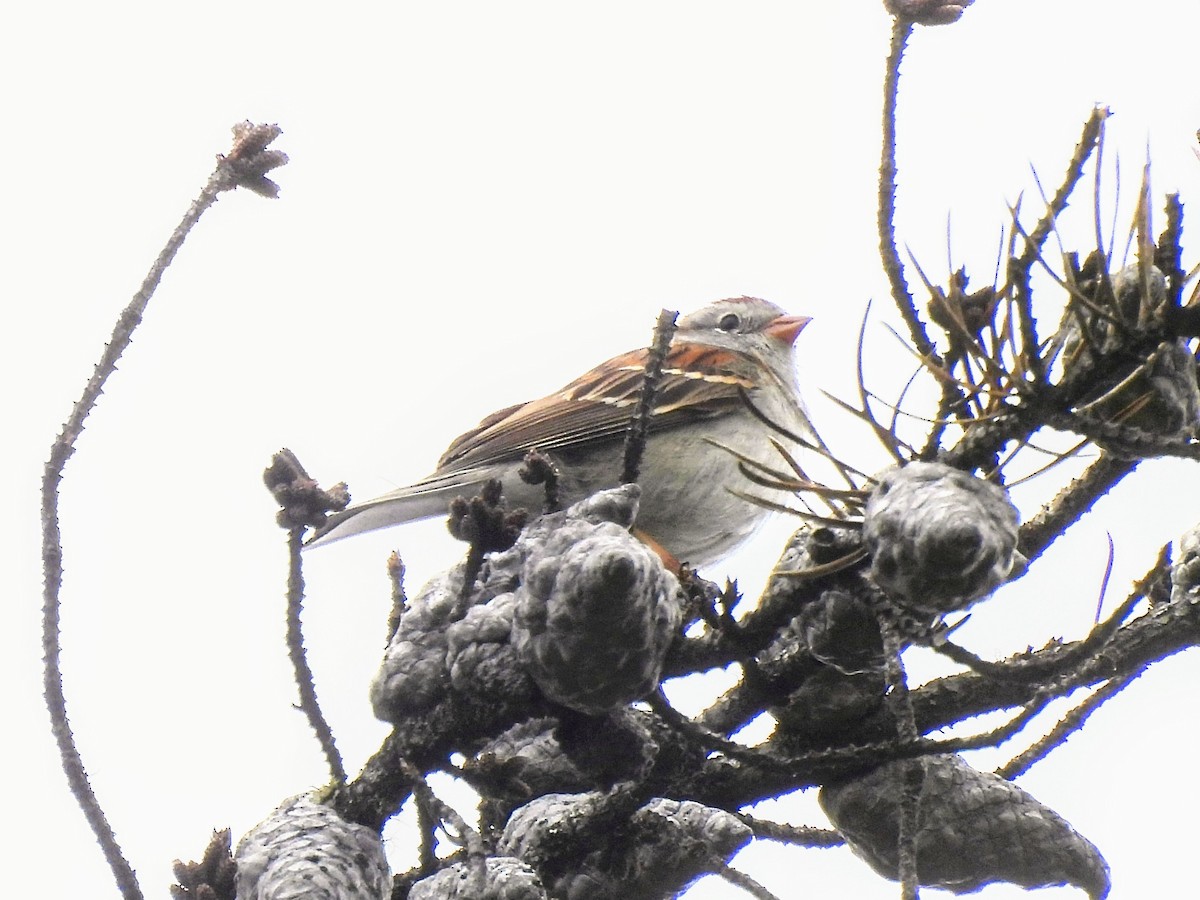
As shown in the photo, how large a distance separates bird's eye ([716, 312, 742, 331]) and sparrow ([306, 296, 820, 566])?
42.9 inches

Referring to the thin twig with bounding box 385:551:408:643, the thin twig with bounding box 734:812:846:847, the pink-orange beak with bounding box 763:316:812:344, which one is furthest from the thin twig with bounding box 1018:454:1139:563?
the pink-orange beak with bounding box 763:316:812:344

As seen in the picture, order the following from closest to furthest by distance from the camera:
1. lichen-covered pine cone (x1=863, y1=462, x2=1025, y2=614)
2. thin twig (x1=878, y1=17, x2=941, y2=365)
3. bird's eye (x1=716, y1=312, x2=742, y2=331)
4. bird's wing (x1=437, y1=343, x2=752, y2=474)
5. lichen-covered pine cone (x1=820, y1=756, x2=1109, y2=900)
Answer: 1. lichen-covered pine cone (x1=863, y1=462, x2=1025, y2=614)
2. thin twig (x1=878, y1=17, x2=941, y2=365)
3. lichen-covered pine cone (x1=820, y1=756, x2=1109, y2=900)
4. bird's wing (x1=437, y1=343, x2=752, y2=474)
5. bird's eye (x1=716, y1=312, x2=742, y2=331)

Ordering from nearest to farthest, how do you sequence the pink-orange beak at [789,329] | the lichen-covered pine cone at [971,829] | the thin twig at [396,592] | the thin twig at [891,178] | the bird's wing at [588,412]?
the thin twig at [891,178] → the lichen-covered pine cone at [971,829] → the thin twig at [396,592] → the bird's wing at [588,412] → the pink-orange beak at [789,329]

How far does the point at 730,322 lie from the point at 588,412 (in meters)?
1.91

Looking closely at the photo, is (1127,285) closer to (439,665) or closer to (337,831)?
(439,665)

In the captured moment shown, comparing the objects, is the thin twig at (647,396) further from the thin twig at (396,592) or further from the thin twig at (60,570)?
the thin twig at (60,570)

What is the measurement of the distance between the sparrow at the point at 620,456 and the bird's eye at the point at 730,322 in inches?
42.9

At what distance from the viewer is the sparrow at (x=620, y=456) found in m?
4.49

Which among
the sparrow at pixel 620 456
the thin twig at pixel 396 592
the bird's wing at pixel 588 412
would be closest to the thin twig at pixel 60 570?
the thin twig at pixel 396 592

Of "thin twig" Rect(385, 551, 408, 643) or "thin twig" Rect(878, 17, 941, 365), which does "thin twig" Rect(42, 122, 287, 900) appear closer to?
"thin twig" Rect(385, 551, 408, 643)

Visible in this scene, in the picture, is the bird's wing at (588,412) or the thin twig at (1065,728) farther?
the bird's wing at (588,412)

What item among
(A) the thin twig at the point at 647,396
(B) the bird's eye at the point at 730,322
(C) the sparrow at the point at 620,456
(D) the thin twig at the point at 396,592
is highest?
(B) the bird's eye at the point at 730,322

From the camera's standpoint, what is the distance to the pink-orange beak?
Result: 20.5 feet

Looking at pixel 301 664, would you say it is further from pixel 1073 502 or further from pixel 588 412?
pixel 588 412
